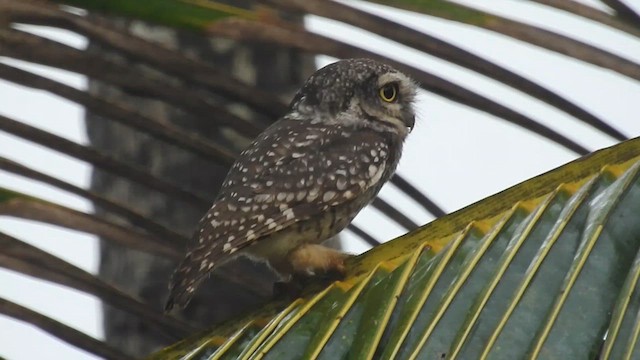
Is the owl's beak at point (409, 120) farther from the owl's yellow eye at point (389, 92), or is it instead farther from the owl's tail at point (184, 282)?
the owl's tail at point (184, 282)

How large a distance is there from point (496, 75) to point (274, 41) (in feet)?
2.25

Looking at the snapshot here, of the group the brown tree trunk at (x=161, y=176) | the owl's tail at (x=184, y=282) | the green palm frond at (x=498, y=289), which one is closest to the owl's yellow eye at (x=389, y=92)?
the brown tree trunk at (x=161, y=176)

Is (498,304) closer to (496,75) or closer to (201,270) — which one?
(496,75)

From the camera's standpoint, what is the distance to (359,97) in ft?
16.9

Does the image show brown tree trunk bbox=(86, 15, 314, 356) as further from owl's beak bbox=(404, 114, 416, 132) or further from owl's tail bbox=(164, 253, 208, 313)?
owl's tail bbox=(164, 253, 208, 313)

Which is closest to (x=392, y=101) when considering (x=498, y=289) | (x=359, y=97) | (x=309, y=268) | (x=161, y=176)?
(x=359, y=97)

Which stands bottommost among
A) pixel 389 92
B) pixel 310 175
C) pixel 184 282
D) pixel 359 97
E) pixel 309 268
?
pixel 184 282

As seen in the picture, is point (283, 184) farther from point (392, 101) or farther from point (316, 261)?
point (392, 101)

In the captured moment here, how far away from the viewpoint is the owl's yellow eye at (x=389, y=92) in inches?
206

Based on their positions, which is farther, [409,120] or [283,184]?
[409,120]

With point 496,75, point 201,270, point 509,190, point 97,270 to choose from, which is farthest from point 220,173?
point 509,190

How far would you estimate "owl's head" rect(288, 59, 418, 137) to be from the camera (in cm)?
505

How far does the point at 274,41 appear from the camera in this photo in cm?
335

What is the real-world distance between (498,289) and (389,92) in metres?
2.46
